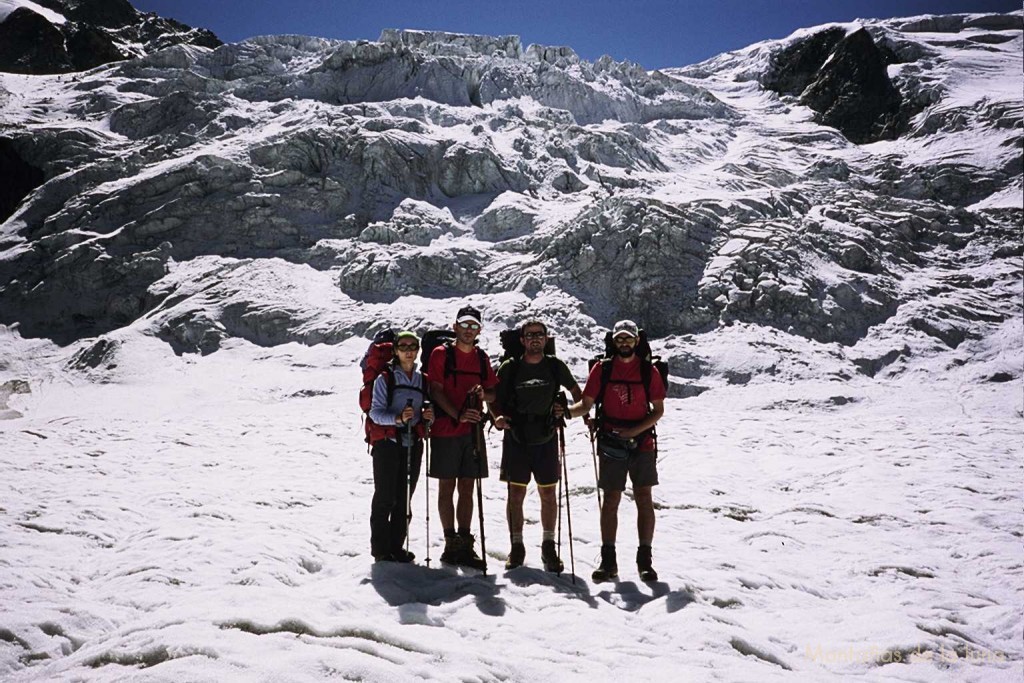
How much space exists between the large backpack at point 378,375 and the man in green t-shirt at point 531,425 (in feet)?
3.04

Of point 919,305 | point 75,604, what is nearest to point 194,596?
point 75,604

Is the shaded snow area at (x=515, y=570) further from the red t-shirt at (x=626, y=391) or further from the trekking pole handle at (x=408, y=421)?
the red t-shirt at (x=626, y=391)

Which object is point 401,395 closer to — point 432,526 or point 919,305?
point 432,526

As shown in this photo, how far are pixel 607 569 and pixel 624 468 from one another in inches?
40.2

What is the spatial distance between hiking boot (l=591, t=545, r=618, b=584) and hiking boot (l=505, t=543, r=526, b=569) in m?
0.74

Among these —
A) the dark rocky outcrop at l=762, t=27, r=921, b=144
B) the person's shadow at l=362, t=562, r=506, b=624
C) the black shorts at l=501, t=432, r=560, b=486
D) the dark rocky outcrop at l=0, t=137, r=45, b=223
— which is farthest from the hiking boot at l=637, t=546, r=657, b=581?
the dark rocky outcrop at l=762, t=27, r=921, b=144

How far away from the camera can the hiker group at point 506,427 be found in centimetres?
602

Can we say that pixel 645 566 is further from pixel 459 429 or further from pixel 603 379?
pixel 459 429

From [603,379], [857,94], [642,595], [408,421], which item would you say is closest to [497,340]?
[603,379]

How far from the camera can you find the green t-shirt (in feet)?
19.9

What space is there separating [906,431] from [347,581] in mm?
12515

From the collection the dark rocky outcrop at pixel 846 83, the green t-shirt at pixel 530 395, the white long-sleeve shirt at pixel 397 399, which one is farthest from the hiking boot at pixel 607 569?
the dark rocky outcrop at pixel 846 83

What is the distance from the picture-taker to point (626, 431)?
6.12 meters

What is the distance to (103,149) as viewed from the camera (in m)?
32.0
